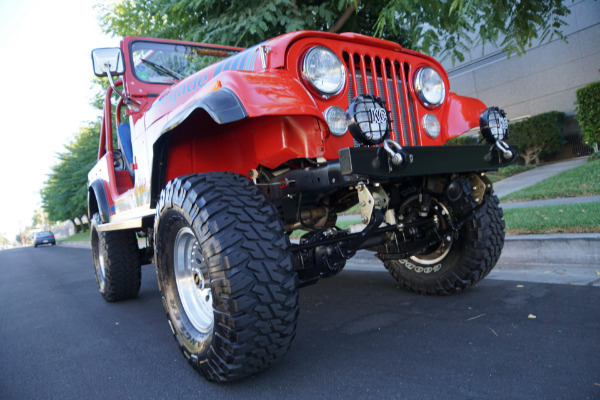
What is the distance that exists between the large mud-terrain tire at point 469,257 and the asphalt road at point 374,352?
0.14m

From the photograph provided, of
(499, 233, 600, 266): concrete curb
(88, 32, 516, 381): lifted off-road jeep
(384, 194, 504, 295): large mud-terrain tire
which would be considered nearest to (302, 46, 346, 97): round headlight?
(88, 32, 516, 381): lifted off-road jeep

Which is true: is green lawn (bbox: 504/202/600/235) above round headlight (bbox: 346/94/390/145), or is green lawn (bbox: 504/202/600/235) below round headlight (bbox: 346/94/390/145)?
below

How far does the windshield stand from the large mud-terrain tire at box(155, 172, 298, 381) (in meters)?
2.10

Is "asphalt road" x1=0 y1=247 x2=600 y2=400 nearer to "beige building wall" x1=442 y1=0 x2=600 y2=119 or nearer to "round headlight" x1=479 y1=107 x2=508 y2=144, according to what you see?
"round headlight" x1=479 y1=107 x2=508 y2=144

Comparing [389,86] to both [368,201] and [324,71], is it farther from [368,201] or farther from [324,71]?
[368,201]

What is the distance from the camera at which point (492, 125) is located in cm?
272

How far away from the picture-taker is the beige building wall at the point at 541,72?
1141 cm

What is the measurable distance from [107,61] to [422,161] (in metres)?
2.75

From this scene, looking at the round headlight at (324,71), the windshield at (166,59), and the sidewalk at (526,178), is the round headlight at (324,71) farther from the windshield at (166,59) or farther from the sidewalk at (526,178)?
the sidewalk at (526,178)

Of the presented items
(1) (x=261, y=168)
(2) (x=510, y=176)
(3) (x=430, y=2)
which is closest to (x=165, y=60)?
(1) (x=261, y=168)

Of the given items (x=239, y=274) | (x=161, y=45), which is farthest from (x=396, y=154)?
(x=161, y=45)

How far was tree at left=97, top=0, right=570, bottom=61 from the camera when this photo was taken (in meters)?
5.70

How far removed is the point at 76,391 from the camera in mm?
2371

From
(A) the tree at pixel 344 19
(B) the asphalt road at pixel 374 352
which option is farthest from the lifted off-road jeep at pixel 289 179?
(A) the tree at pixel 344 19
